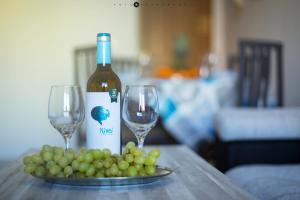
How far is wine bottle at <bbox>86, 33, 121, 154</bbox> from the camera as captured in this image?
84cm

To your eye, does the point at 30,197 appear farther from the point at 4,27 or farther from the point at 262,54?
the point at 4,27

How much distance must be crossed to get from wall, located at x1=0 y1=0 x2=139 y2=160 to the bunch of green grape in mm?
2240

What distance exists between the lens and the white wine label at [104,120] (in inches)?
33.0

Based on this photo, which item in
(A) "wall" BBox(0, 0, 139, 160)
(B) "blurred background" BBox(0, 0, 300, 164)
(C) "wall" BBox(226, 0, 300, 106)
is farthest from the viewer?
(A) "wall" BBox(0, 0, 139, 160)

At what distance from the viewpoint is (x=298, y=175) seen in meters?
1.12

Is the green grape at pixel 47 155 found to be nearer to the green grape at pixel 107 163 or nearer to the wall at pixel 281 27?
the green grape at pixel 107 163

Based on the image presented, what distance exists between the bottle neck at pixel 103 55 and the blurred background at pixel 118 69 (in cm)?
91

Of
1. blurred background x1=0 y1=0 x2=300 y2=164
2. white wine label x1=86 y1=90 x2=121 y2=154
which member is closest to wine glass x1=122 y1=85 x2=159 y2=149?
Result: white wine label x1=86 y1=90 x2=121 y2=154

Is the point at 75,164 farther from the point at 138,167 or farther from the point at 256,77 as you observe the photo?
the point at 256,77

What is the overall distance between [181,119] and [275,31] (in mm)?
1409

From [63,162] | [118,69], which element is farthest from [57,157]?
[118,69]

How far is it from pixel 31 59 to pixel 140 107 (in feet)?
8.72

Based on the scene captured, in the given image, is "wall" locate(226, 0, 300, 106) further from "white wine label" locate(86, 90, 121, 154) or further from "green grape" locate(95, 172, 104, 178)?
"green grape" locate(95, 172, 104, 178)

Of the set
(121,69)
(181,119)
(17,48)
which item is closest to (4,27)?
(17,48)
